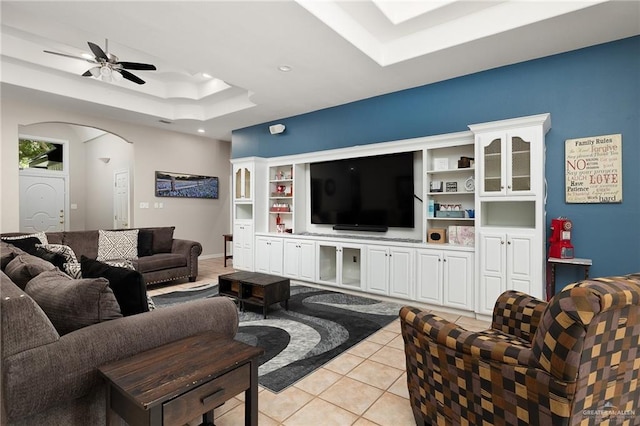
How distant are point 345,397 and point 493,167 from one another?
2765 millimetres

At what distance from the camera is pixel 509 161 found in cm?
336

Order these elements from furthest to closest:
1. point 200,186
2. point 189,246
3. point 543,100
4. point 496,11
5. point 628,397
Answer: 1. point 200,186
2. point 189,246
3. point 543,100
4. point 496,11
5. point 628,397

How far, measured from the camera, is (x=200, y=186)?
773cm

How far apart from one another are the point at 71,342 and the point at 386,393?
5.98ft

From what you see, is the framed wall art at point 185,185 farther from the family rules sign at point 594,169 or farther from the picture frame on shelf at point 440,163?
the family rules sign at point 594,169

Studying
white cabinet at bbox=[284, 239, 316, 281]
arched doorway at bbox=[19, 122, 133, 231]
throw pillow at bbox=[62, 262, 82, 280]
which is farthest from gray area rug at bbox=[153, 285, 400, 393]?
arched doorway at bbox=[19, 122, 133, 231]

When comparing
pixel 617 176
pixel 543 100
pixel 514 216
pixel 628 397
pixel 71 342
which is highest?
pixel 543 100

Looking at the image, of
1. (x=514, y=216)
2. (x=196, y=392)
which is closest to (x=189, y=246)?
(x=196, y=392)

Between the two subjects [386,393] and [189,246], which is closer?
[386,393]

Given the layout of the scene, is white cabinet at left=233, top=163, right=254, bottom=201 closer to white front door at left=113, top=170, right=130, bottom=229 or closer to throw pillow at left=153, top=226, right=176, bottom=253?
throw pillow at left=153, top=226, right=176, bottom=253

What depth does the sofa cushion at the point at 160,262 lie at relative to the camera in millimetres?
4770

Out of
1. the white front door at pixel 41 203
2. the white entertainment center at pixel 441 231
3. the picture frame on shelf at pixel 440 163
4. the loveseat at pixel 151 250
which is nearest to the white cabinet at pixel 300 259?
the white entertainment center at pixel 441 231

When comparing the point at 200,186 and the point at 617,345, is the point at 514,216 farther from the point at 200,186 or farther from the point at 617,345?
the point at 200,186

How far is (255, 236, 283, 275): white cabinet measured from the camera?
212 inches
